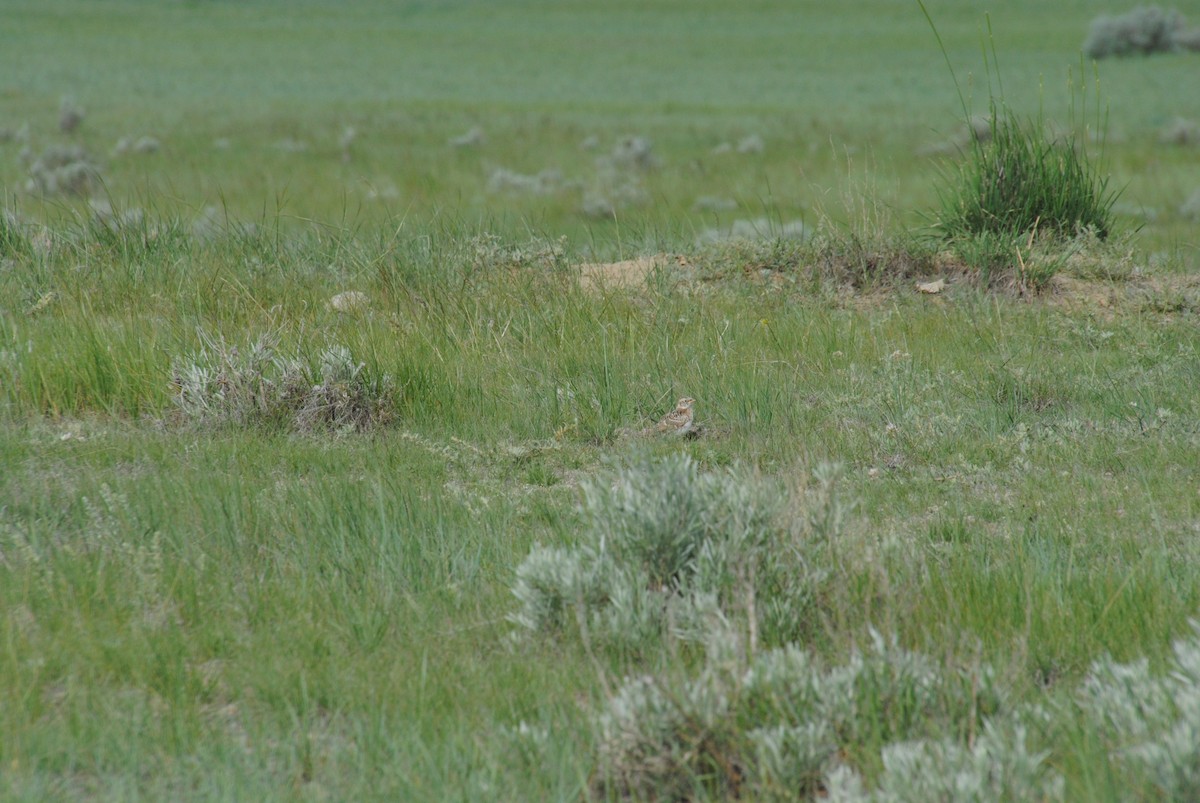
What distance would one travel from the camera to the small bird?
15.6 ft

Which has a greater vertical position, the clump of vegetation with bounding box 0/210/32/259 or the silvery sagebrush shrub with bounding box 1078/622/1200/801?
the clump of vegetation with bounding box 0/210/32/259

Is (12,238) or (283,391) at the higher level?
(12,238)

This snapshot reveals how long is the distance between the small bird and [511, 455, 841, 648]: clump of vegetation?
4.68 ft

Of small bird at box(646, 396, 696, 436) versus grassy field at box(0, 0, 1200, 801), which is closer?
grassy field at box(0, 0, 1200, 801)

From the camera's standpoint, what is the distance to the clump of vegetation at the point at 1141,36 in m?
43.8

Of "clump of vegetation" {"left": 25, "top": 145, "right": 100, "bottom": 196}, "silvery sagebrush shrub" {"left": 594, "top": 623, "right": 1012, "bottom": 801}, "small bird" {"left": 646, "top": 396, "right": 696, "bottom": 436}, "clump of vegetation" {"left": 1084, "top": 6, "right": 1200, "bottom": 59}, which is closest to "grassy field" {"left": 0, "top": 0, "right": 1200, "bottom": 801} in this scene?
"silvery sagebrush shrub" {"left": 594, "top": 623, "right": 1012, "bottom": 801}

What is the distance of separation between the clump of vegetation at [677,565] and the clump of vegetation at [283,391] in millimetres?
1929

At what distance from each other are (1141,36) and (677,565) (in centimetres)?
4748

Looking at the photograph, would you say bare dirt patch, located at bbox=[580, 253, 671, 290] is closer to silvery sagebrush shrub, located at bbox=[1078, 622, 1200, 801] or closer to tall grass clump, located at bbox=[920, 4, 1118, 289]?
tall grass clump, located at bbox=[920, 4, 1118, 289]

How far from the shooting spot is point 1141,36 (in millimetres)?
43750

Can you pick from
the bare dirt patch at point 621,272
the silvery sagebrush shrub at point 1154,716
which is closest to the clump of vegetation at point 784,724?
the silvery sagebrush shrub at point 1154,716

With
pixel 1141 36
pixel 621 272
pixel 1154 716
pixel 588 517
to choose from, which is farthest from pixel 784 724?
pixel 1141 36

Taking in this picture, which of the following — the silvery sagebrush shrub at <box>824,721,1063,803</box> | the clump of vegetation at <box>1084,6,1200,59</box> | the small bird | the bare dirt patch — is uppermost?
the clump of vegetation at <box>1084,6,1200,59</box>

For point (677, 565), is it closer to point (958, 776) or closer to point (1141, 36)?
point (958, 776)
